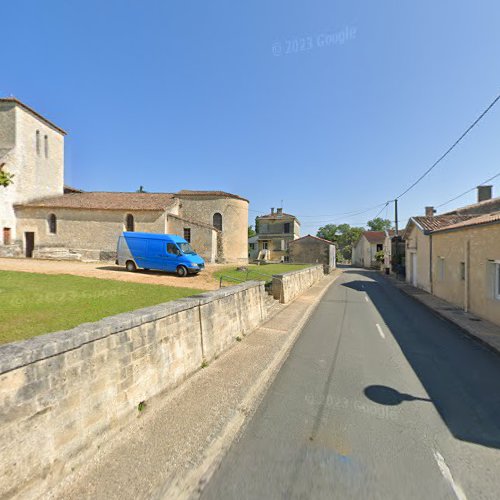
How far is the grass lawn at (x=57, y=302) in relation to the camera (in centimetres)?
538

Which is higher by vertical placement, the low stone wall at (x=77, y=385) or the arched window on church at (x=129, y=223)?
the arched window on church at (x=129, y=223)

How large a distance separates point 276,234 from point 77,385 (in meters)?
48.9

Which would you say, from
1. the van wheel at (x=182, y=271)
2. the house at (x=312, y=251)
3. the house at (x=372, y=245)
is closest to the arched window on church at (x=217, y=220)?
the van wheel at (x=182, y=271)

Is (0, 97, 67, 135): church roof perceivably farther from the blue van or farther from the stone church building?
the blue van

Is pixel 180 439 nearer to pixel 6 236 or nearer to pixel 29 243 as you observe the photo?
pixel 6 236

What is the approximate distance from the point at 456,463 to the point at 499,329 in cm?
777

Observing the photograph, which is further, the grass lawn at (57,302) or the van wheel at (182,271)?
the van wheel at (182,271)

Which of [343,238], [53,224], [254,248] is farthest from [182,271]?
[343,238]

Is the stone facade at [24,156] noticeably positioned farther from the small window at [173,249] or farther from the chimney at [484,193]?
the chimney at [484,193]

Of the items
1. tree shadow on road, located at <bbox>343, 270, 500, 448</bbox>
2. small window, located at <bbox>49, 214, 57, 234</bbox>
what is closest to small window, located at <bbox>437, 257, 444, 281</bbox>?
tree shadow on road, located at <bbox>343, 270, 500, 448</bbox>

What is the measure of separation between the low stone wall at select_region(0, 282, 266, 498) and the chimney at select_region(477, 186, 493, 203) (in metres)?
36.8

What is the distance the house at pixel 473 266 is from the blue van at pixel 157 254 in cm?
1316

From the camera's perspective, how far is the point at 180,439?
3238 millimetres

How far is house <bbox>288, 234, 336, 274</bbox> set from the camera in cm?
3984
